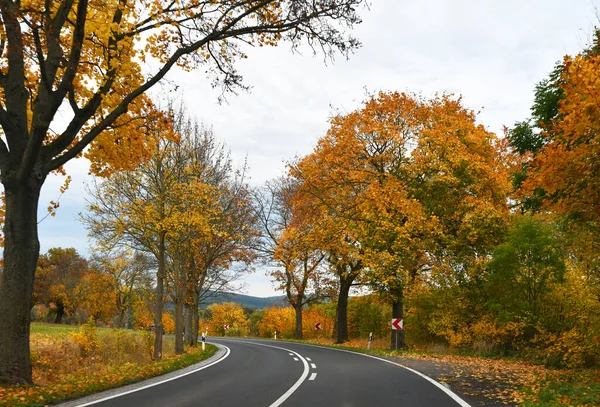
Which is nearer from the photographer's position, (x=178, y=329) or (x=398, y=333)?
(x=178, y=329)

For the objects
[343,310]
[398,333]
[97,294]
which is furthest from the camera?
[97,294]

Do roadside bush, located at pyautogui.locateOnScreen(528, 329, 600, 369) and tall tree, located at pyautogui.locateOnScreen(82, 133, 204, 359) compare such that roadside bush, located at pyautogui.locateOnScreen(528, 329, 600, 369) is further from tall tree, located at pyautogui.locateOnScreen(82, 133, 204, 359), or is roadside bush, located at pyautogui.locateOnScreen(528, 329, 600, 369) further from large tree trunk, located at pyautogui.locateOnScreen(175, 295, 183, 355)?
large tree trunk, located at pyautogui.locateOnScreen(175, 295, 183, 355)

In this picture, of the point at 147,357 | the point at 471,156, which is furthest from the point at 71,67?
the point at 471,156

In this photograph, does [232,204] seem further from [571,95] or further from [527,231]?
[571,95]

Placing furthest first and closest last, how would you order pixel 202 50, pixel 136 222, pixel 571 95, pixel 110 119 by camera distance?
1. pixel 136 222
2. pixel 202 50
3. pixel 110 119
4. pixel 571 95

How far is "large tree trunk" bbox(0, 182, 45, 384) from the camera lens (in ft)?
25.9

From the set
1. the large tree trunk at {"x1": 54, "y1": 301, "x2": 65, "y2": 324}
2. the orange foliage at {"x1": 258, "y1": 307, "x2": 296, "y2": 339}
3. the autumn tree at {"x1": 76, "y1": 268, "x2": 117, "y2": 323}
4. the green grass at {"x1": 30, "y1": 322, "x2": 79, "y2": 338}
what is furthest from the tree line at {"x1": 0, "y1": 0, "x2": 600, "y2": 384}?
the large tree trunk at {"x1": 54, "y1": 301, "x2": 65, "y2": 324}

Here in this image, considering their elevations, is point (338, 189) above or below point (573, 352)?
above

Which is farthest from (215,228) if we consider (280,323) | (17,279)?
(280,323)

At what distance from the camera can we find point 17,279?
8086mm

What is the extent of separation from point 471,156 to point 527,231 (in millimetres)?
4566

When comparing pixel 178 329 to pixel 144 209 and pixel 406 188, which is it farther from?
pixel 406 188

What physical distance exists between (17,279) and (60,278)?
181ft

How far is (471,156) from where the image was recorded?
19438mm
